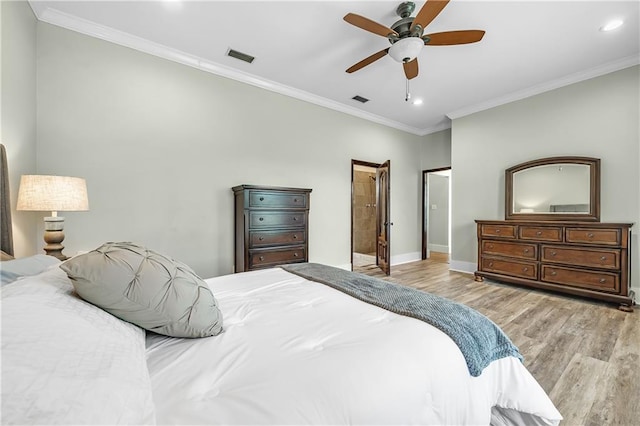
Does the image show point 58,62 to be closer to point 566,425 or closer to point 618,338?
point 566,425

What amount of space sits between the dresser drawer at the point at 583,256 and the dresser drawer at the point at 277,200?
329 centimetres

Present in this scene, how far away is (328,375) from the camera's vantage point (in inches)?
29.8

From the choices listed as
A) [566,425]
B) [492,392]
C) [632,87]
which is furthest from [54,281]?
[632,87]

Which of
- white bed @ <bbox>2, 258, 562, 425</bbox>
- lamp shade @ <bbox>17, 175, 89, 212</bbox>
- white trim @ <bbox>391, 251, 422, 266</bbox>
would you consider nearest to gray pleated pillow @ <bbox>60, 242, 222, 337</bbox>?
white bed @ <bbox>2, 258, 562, 425</bbox>

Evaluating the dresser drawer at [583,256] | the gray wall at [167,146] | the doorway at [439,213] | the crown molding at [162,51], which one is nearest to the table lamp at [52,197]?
the gray wall at [167,146]

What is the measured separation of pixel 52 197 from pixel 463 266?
18.0ft

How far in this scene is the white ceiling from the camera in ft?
8.00

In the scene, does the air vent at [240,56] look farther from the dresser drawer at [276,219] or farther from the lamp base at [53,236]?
the lamp base at [53,236]

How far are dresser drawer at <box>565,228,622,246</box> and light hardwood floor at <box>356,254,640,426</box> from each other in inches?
28.7

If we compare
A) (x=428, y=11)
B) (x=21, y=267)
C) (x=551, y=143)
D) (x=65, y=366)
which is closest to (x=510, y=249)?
(x=551, y=143)

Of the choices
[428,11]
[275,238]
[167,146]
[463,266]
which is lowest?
[463,266]

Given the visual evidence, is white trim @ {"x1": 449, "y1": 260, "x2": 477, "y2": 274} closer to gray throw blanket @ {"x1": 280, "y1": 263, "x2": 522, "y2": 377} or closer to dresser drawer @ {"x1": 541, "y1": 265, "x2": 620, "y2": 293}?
dresser drawer @ {"x1": 541, "y1": 265, "x2": 620, "y2": 293}

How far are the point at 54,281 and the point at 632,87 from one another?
5503 mm

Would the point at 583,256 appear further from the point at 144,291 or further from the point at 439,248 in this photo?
the point at 144,291
